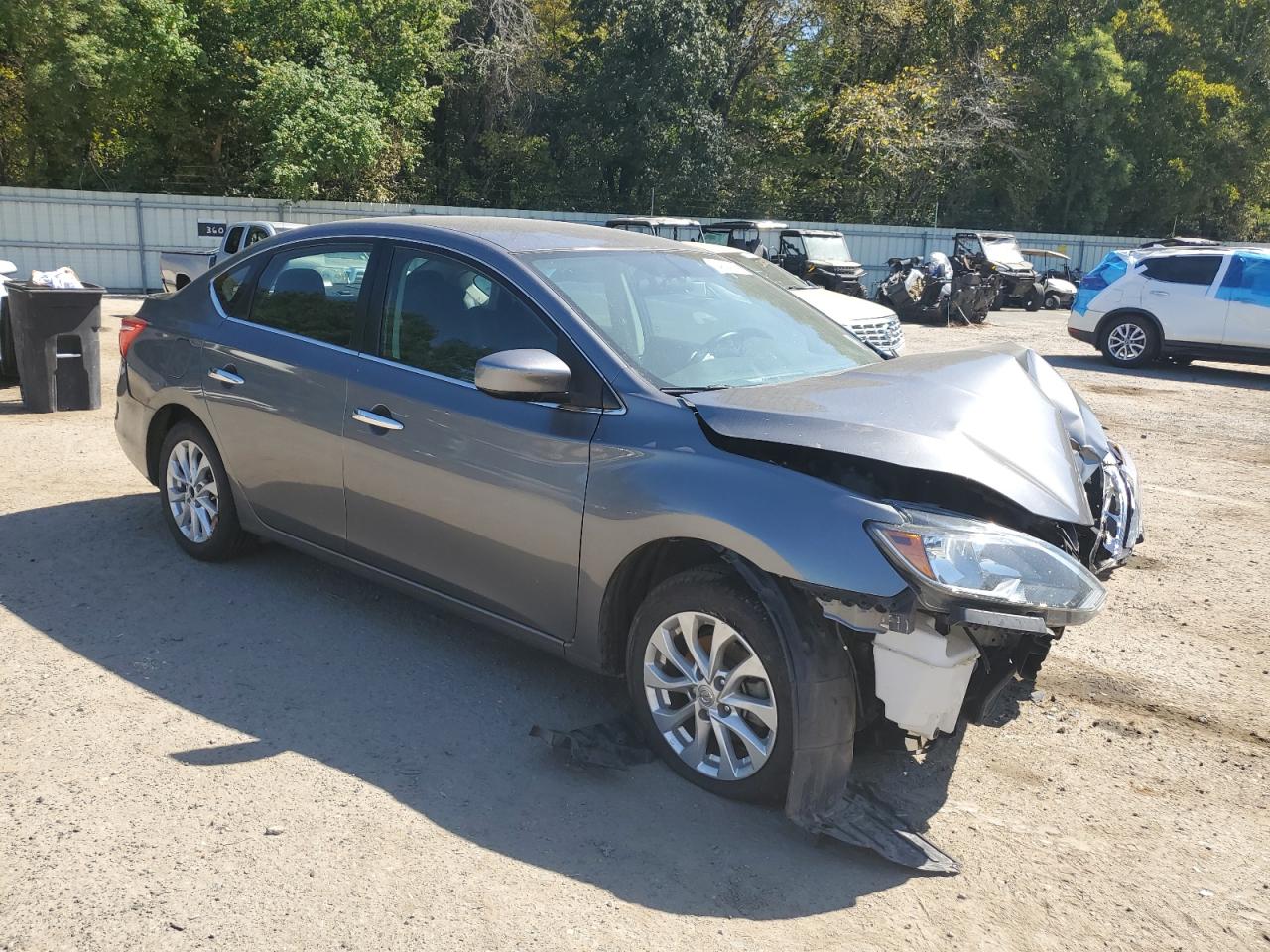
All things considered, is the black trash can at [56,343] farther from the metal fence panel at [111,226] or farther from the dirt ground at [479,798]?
the metal fence panel at [111,226]

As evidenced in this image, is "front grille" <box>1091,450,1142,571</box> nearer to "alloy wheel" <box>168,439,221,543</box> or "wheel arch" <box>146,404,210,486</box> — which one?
"alloy wheel" <box>168,439,221,543</box>

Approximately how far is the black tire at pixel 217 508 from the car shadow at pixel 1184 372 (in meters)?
12.6

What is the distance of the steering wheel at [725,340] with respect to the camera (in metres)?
4.12

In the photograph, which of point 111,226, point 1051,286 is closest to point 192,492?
point 111,226

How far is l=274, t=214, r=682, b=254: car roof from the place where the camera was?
14.4ft

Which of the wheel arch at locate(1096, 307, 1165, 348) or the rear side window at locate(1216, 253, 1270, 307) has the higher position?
the rear side window at locate(1216, 253, 1270, 307)

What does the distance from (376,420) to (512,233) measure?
3.10 ft

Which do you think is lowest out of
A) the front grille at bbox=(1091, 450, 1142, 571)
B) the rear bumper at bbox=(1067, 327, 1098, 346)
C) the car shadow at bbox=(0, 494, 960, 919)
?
the car shadow at bbox=(0, 494, 960, 919)

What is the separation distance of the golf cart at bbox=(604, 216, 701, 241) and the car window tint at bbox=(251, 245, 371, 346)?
16480mm

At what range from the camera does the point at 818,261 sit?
76.2 feet

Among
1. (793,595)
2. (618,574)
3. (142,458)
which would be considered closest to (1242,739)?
(793,595)

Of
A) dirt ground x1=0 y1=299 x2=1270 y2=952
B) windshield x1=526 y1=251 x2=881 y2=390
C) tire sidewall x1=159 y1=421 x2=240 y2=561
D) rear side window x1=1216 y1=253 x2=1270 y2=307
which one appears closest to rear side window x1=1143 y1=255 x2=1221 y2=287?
rear side window x1=1216 y1=253 x2=1270 y2=307

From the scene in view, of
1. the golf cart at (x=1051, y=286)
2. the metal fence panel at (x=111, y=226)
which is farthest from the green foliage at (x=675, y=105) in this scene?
the golf cart at (x=1051, y=286)

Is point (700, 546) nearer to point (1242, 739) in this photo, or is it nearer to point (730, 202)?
point (1242, 739)
